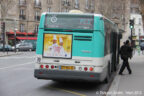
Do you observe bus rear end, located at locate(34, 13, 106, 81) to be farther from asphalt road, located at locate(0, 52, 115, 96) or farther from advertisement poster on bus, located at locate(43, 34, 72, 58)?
asphalt road, located at locate(0, 52, 115, 96)

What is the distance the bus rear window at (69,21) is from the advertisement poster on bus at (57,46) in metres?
0.33

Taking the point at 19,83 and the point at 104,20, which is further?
the point at 19,83

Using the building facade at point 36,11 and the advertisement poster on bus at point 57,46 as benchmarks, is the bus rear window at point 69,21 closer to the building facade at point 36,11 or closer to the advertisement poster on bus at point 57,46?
the advertisement poster on bus at point 57,46

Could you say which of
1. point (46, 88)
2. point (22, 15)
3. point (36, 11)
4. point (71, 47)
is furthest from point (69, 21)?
point (36, 11)

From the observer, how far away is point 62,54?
938 cm

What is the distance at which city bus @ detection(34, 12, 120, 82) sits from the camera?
910cm

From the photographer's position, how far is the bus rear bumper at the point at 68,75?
9047 millimetres

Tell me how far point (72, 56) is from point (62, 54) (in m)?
0.35

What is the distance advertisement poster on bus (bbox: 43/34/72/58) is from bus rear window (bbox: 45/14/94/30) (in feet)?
1.09

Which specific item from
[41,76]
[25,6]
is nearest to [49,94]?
[41,76]

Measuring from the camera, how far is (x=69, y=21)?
9469 millimetres

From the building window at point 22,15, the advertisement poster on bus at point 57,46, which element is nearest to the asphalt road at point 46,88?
the advertisement poster on bus at point 57,46

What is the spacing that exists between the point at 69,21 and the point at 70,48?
91 centimetres

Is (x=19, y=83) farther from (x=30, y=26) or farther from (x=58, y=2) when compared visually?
(x=58, y=2)
